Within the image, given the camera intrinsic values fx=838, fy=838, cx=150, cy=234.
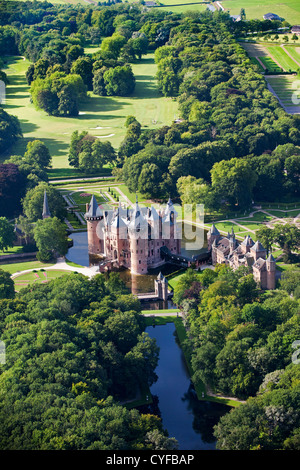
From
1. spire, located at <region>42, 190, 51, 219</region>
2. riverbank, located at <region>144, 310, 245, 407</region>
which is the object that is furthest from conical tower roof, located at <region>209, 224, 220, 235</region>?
spire, located at <region>42, 190, 51, 219</region>

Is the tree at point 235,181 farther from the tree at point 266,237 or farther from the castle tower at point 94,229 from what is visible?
the castle tower at point 94,229

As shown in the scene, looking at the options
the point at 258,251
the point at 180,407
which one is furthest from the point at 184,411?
the point at 258,251

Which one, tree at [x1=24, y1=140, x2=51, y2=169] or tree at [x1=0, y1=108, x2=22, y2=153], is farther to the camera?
tree at [x1=0, y1=108, x2=22, y2=153]

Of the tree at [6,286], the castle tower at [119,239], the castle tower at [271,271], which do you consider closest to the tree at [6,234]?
the castle tower at [119,239]

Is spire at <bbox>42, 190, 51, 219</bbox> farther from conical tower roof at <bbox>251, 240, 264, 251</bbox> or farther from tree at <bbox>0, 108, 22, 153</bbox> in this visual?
tree at <bbox>0, 108, 22, 153</bbox>

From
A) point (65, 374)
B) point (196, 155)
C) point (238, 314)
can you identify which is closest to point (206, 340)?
point (238, 314)

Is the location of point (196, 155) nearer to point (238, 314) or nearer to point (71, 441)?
point (238, 314)
